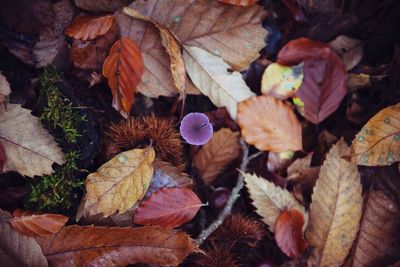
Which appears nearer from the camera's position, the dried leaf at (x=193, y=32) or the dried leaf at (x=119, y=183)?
the dried leaf at (x=119, y=183)

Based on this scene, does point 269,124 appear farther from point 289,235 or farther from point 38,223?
point 38,223

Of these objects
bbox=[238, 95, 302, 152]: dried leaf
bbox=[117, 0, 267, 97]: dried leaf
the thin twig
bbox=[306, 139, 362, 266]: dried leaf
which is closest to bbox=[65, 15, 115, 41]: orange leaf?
bbox=[117, 0, 267, 97]: dried leaf

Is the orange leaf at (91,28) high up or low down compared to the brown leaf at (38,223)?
up

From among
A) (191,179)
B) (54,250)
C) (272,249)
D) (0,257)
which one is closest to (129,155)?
(191,179)

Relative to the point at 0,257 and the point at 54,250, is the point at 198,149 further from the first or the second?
the point at 0,257

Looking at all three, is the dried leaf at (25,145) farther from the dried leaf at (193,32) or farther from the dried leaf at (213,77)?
the dried leaf at (213,77)

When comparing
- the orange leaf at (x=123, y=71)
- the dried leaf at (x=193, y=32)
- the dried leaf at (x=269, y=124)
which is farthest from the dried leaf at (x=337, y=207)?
the orange leaf at (x=123, y=71)

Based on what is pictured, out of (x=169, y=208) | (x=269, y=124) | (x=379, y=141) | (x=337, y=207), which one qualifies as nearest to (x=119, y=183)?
(x=169, y=208)

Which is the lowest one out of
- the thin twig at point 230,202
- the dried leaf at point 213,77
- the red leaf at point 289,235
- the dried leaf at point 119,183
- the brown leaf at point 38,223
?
the red leaf at point 289,235
